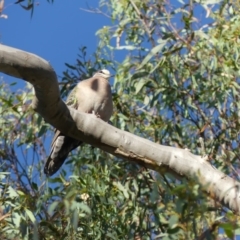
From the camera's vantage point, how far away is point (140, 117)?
4980 mm

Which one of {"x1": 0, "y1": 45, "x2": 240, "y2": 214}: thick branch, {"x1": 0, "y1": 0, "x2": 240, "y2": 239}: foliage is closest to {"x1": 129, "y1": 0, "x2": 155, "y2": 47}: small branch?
{"x1": 0, "y1": 0, "x2": 240, "y2": 239}: foliage

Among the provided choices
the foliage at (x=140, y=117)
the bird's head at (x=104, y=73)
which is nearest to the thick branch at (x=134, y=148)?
the foliage at (x=140, y=117)

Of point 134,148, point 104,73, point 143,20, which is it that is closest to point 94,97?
point 104,73

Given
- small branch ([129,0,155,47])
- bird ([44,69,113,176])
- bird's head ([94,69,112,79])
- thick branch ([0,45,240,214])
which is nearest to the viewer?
thick branch ([0,45,240,214])

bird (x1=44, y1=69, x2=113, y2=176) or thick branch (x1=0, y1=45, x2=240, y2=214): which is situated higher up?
thick branch (x1=0, y1=45, x2=240, y2=214)

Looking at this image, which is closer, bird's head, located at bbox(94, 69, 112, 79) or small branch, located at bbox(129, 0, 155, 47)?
bird's head, located at bbox(94, 69, 112, 79)

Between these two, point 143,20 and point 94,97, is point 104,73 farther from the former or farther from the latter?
point 143,20

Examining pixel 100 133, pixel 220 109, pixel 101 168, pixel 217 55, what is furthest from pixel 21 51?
pixel 220 109

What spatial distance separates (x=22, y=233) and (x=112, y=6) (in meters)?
2.37

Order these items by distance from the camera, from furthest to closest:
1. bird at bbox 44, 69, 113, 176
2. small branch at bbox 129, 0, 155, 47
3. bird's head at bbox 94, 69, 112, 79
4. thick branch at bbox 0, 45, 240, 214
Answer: small branch at bbox 129, 0, 155, 47 → bird's head at bbox 94, 69, 112, 79 → bird at bbox 44, 69, 113, 176 → thick branch at bbox 0, 45, 240, 214

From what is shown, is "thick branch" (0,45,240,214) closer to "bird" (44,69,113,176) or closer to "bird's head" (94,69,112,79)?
"bird" (44,69,113,176)

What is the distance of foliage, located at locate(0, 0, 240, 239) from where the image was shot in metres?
3.75

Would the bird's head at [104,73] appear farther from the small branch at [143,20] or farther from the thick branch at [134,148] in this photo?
the thick branch at [134,148]

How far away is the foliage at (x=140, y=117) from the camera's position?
3748 mm
